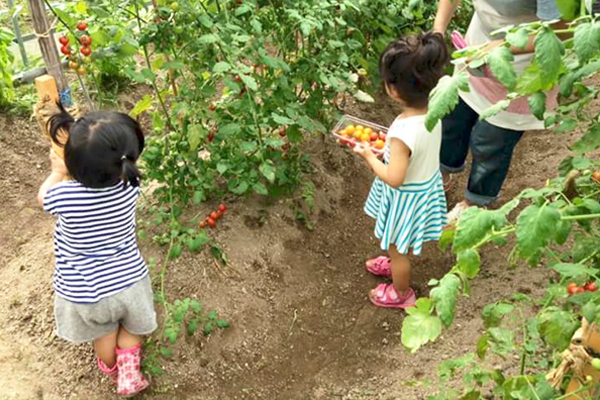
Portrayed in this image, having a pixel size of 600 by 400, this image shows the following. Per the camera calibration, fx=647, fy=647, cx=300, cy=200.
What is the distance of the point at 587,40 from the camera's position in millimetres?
1123

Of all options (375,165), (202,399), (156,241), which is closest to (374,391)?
(202,399)

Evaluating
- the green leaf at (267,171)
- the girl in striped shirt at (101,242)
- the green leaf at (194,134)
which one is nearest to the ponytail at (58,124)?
the girl in striped shirt at (101,242)

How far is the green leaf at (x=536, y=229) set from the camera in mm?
1201

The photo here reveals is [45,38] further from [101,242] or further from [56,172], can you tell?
[101,242]

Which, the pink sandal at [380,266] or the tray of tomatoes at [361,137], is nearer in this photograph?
the tray of tomatoes at [361,137]

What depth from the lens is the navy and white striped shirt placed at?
77.9 inches

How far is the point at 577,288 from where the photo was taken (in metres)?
1.67

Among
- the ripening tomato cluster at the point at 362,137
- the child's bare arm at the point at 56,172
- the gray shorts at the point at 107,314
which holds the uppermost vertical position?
the child's bare arm at the point at 56,172

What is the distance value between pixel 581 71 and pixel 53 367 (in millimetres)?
2079

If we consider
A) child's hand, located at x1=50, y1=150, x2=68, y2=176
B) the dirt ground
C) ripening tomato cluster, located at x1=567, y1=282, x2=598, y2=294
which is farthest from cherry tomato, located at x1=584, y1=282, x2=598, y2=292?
child's hand, located at x1=50, y1=150, x2=68, y2=176

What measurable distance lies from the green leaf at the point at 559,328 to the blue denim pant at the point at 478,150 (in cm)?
155

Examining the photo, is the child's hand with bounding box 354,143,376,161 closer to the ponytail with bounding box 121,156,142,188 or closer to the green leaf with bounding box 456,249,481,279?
the ponytail with bounding box 121,156,142,188

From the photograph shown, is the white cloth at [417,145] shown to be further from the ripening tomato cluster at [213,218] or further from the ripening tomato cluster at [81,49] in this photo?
the ripening tomato cluster at [81,49]

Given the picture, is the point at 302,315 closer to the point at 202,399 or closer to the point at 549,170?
the point at 202,399
